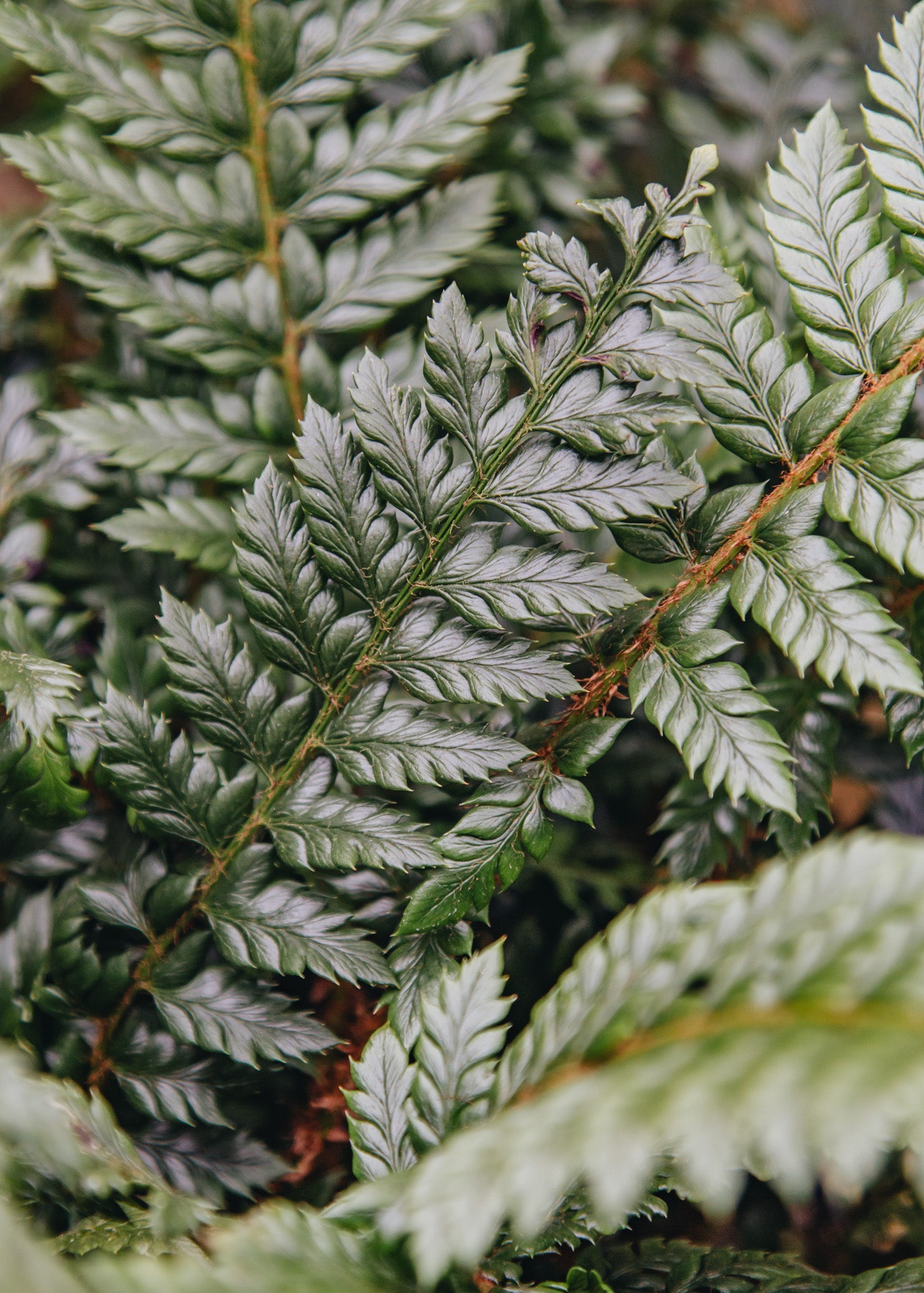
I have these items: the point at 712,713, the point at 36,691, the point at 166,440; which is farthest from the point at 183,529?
the point at 712,713

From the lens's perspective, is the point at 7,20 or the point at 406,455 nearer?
the point at 406,455

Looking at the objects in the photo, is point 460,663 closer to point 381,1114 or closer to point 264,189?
point 381,1114

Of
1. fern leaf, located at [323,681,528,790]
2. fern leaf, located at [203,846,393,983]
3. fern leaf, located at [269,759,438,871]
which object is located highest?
fern leaf, located at [323,681,528,790]

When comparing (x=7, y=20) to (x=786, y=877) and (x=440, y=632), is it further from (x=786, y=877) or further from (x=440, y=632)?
(x=786, y=877)

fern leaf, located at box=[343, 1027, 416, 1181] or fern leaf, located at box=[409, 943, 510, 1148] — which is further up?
fern leaf, located at box=[409, 943, 510, 1148]

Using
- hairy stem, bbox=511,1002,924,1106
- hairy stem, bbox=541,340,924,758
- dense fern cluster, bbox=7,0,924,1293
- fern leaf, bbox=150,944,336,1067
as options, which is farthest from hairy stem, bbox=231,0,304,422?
hairy stem, bbox=511,1002,924,1106

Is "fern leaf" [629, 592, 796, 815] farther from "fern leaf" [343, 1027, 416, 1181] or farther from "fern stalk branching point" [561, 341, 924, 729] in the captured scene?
"fern leaf" [343, 1027, 416, 1181]

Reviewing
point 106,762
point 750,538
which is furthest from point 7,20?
point 750,538

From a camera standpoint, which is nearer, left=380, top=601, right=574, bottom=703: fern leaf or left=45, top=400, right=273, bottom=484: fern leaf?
left=380, top=601, right=574, bottom=703: fern leaf
